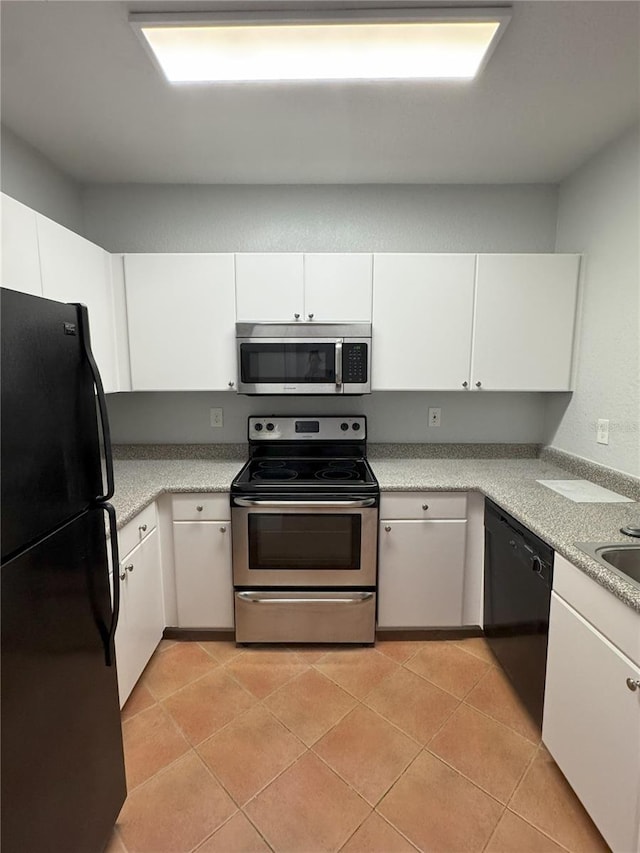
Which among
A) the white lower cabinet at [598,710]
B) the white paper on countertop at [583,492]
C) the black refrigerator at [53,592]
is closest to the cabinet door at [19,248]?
the black refrigerator at [53,592]

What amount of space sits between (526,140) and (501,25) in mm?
839

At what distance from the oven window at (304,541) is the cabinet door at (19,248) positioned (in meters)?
1.35

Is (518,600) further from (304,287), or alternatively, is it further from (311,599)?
(304,287)

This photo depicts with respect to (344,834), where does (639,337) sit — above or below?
above

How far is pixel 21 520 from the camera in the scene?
837mm

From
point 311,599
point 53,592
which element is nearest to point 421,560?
point 311,599

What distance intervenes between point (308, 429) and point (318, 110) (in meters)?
1.57

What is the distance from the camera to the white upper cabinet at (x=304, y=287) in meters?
2.12

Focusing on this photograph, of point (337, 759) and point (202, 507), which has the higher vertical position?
point (202, 507)

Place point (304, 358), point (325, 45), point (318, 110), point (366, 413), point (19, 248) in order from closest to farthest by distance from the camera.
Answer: point (325, 45) < point (19, 248) < point (318, 110) < point (304, 358) < point (366, 413)

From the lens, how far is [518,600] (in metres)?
1.68

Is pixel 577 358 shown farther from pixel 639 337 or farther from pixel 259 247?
pixel 259 247

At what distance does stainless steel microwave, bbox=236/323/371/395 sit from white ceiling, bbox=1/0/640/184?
2.80 ft

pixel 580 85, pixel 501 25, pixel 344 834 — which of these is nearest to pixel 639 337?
pixel 580 85
